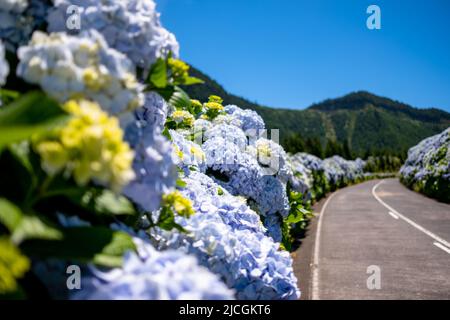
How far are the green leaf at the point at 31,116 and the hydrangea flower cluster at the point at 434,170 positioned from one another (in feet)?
65.6

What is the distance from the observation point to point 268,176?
6.21 m

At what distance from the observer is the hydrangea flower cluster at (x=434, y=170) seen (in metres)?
19.5

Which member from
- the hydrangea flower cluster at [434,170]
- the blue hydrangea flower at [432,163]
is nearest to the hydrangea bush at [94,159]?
the hydrangea flower cluster at [434,170]

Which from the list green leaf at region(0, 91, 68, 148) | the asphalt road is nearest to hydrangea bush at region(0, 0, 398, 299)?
green leaf at region(0, 91, 68, 148)

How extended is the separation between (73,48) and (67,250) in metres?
0.67

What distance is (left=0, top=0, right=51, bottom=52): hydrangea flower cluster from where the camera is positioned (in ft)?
5.19

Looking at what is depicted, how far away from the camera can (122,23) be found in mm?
1708

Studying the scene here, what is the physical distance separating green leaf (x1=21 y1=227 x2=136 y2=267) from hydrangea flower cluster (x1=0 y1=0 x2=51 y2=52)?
800 mm

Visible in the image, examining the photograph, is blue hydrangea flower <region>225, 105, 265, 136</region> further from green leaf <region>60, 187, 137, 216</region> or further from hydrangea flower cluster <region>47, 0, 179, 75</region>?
green leaf <region>60, 187, 137, 216</region>

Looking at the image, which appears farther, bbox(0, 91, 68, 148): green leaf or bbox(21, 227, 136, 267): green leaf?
bbox(21, 227, 136, 267): green leaf

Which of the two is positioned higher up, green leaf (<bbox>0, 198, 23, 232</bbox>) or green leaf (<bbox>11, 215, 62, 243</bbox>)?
green leaf (<bbox>0, 198, 23, 232</bbox>)

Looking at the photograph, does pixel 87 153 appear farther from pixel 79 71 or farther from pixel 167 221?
pixel 167 221

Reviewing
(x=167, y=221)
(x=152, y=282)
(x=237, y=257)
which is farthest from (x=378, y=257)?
(x=152, y=282)

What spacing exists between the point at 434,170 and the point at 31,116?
905 inches
